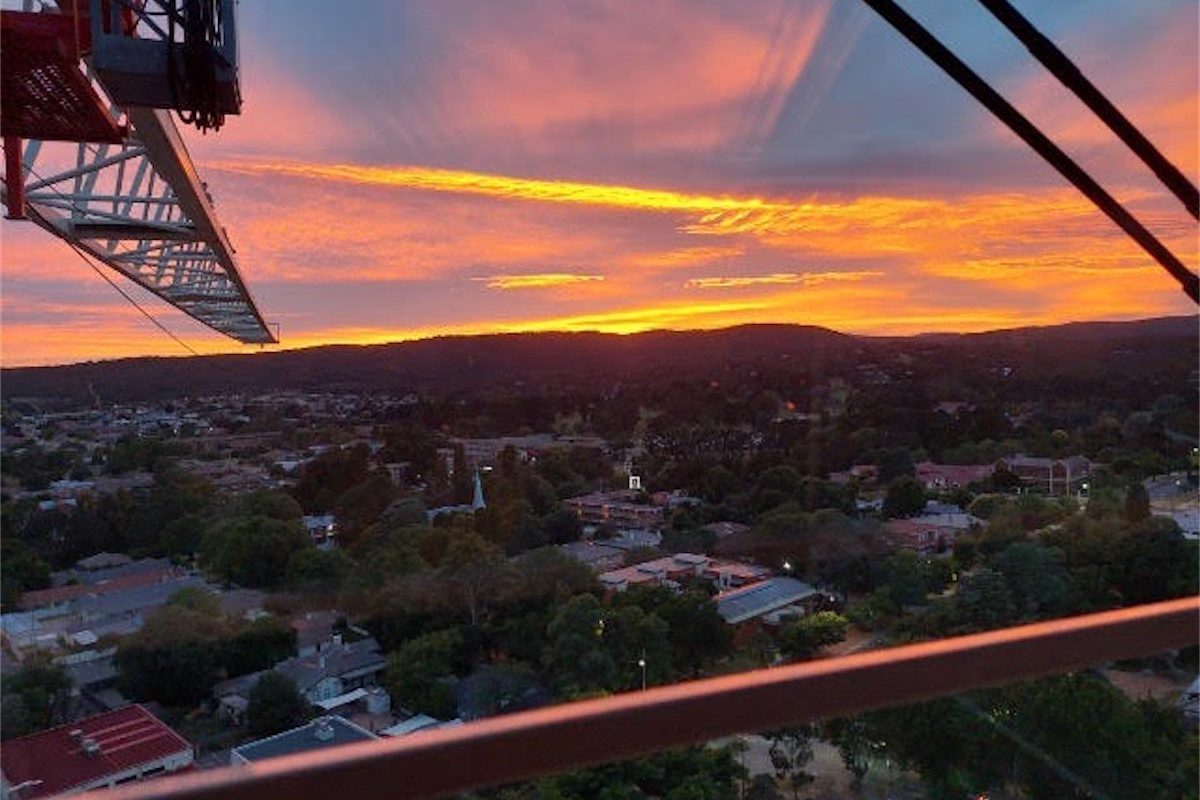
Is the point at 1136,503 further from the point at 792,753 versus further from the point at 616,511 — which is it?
the point at 792,753

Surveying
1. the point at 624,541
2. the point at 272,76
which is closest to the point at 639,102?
the point at 272,76

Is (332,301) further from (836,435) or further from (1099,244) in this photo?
(1099,244)

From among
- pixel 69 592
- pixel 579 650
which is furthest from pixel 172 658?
pixel 579 650

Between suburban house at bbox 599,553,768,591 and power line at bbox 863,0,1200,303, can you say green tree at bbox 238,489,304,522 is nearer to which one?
suburban house at bbox 599,553,768,591

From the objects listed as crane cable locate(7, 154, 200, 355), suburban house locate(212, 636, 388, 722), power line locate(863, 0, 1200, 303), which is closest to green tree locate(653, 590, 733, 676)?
suburban house locate(212, 636, 388, 722)

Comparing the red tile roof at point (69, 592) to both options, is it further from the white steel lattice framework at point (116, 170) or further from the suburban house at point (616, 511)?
the suburban house at point (616, 511)

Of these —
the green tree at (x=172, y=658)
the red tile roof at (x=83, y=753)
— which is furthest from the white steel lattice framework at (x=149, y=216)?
the red tile roof at (x=83, y=753)

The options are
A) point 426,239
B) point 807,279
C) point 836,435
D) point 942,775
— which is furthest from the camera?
point 807,279
